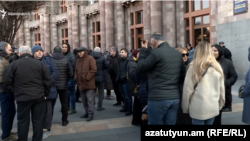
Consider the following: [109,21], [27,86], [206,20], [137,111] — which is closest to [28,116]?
[27,86]

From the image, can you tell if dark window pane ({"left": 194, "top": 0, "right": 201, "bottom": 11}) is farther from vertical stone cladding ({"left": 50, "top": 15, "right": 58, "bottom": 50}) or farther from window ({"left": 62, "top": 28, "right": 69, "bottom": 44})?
vertical stone cladding ({"left": 50, "top": 15, "right": 58, "bottom": 50})

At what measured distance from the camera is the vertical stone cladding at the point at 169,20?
1670 centimetres

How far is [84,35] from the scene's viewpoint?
26219mm

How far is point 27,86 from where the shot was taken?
165 inches

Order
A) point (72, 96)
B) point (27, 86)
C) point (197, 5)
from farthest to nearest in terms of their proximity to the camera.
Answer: point (197, 5)
point (72, 96)
point (27, 86)

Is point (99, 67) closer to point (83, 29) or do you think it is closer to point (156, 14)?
point (156, 14)

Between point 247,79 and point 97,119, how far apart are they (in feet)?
13.4

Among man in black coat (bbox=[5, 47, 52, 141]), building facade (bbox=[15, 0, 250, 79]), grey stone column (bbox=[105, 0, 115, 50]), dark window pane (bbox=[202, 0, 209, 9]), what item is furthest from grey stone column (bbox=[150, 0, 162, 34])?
man in black coat (bbox=[5, 47, 52, 141])

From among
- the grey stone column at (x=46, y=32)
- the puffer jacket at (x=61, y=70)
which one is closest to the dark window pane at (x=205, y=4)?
the puffer jacket at (x=61, y=70)

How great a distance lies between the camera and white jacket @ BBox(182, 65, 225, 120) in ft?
10.8

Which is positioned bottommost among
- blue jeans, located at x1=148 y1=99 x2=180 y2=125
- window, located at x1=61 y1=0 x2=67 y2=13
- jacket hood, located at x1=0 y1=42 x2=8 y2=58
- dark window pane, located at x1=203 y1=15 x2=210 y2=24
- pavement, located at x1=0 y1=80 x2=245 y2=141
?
pavement, located at x1=0 y1=80 x2=245 y2=141

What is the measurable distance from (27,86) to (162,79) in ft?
7.47

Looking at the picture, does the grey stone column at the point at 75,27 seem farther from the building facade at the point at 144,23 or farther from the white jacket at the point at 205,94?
the white jacket at the point at 205,94

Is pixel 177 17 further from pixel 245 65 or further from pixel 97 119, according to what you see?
pixel 97 119
